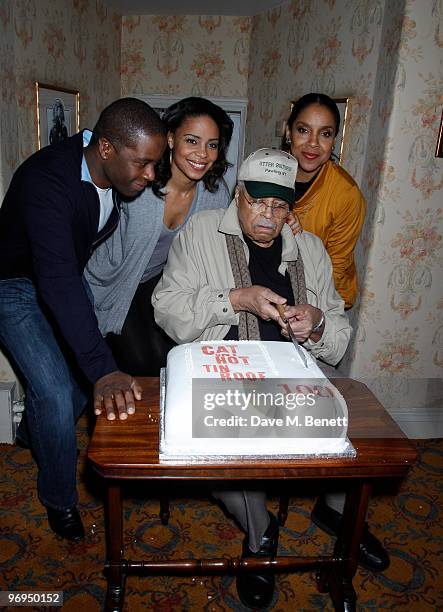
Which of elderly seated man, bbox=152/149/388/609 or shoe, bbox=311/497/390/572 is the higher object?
elderly seated man, bbox=152/149/388/609

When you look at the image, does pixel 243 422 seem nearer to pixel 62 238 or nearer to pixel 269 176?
pixel 62 238

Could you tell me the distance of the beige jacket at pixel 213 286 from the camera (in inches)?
71.2

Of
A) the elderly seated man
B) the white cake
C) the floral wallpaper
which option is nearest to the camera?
the white cake

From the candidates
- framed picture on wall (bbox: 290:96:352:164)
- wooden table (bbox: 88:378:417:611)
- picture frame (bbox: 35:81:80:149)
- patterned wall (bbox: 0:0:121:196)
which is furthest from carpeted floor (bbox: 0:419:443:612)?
framed picture on wall (bbox: 290:96:352:164)

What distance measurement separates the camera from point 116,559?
5.12ft

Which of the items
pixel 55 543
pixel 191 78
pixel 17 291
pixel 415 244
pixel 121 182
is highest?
pixel 191 78

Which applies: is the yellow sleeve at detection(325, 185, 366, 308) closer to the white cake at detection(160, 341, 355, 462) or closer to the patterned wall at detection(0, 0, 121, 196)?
Result: the white cake at detection(160, 341, 355, 462)

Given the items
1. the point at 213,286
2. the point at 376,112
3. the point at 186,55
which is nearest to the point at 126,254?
the point at 213,286

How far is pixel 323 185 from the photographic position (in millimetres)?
2348

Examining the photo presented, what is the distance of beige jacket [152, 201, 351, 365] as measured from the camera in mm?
1810

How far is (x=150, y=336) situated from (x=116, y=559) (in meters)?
0.95

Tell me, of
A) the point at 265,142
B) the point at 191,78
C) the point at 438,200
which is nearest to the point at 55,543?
the point at 438,200

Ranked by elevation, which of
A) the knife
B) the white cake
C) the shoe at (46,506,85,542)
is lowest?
the shoe at (46,506,85,542)

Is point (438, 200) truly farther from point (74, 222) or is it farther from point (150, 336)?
point (74, 222)
